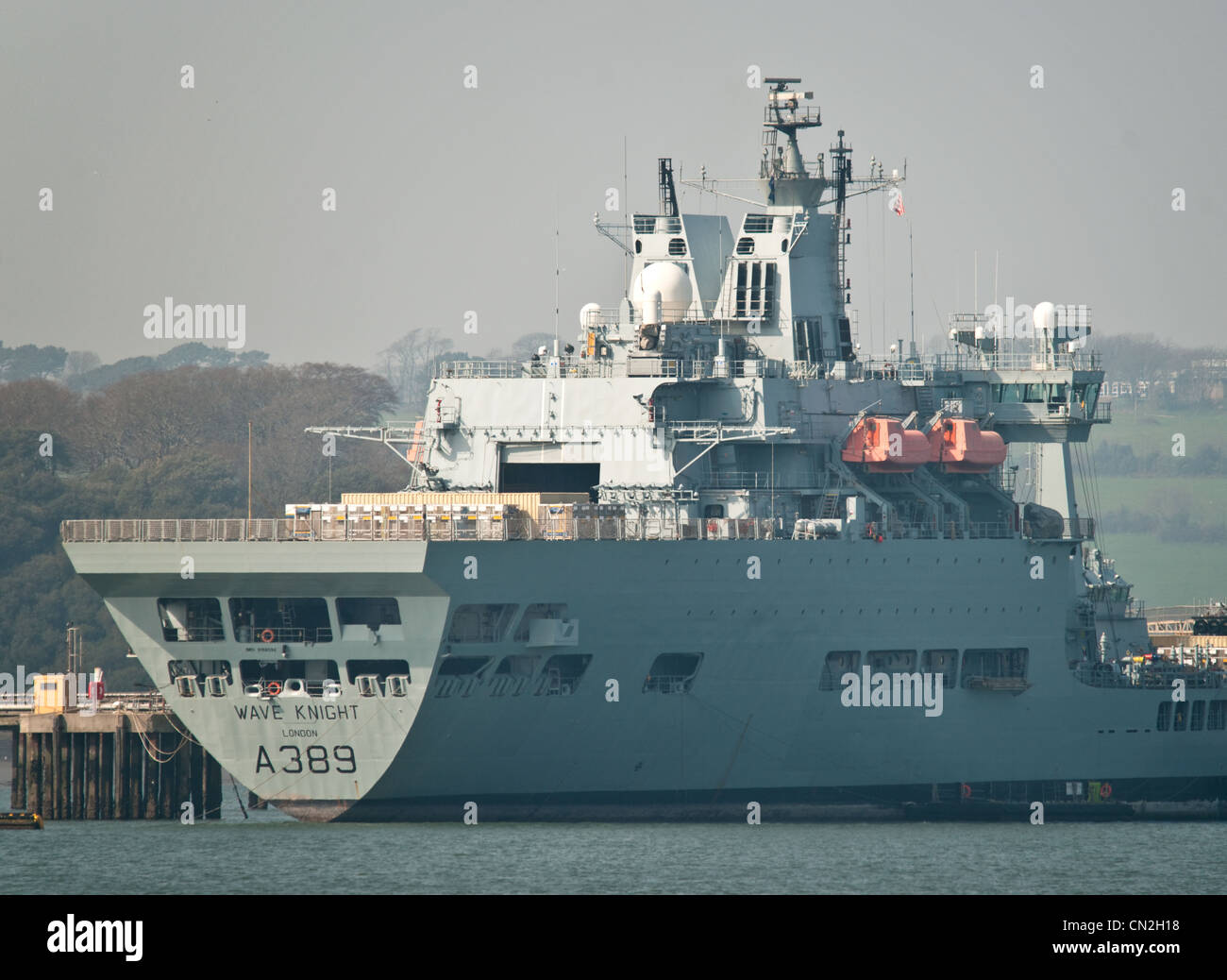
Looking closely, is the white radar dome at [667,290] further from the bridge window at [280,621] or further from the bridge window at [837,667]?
the bridge window at [280,621]

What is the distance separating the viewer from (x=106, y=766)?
55.7 meters

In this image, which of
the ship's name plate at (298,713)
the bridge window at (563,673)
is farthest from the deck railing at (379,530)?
the ship's name plate at (298,713)

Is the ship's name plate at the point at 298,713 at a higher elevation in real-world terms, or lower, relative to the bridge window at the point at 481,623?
lower

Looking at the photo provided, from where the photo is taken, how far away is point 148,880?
142 ft

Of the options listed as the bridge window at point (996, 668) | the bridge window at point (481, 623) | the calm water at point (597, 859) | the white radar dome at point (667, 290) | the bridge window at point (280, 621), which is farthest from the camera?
the white radar dome at point (667, 290)

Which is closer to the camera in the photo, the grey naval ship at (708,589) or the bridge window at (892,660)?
the grey naval ship at (708,589)

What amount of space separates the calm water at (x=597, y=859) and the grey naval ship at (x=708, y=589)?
5.12 feet

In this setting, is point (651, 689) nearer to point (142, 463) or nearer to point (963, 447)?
point (963, 447)

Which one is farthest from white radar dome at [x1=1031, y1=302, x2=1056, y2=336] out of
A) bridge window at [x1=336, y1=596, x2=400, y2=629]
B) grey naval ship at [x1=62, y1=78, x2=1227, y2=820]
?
bridge window at [x1=336, y1=596, x2=400, y2=629]

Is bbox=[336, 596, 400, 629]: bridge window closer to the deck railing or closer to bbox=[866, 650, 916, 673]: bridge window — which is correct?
the deck railing

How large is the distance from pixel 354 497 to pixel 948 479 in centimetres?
1478

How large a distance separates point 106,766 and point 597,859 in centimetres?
1540

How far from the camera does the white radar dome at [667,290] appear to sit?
181 ft
